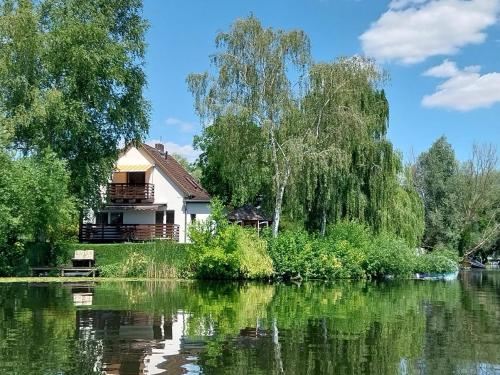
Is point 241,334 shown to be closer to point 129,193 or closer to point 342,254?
point 342,254

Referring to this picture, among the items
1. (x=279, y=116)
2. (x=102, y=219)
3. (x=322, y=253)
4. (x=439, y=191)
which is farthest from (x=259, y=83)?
(x=439, y=191)

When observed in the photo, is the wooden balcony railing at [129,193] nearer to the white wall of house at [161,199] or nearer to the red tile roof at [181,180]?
the white wall of house at [161,199]

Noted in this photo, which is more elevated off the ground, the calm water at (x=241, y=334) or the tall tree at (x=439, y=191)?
the tall tree at (x=439, y=191)

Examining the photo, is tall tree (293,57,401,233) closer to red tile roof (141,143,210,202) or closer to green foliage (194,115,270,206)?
Answer: green foliage (194,115,270,206)

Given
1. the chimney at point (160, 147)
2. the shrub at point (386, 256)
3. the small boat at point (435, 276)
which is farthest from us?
the chimney at point (160, 147)

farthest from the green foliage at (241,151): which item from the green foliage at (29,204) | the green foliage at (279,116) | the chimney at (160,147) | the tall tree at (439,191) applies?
the tall tree at (439,191)

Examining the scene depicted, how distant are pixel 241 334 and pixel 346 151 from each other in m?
24.0

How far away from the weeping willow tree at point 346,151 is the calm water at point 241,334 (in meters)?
12.5

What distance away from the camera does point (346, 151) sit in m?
36.3

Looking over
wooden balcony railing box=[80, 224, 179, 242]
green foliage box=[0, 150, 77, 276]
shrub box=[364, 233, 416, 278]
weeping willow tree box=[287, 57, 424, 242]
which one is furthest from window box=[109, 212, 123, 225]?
shrub box=[364, 233, 416, 278]

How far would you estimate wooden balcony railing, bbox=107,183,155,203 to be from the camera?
155 feet

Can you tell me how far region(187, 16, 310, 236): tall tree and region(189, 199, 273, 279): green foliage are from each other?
4051mm

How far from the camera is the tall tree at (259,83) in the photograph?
118ft

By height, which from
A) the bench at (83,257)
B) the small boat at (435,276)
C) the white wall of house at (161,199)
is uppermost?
the white wall of house at (161,199)
